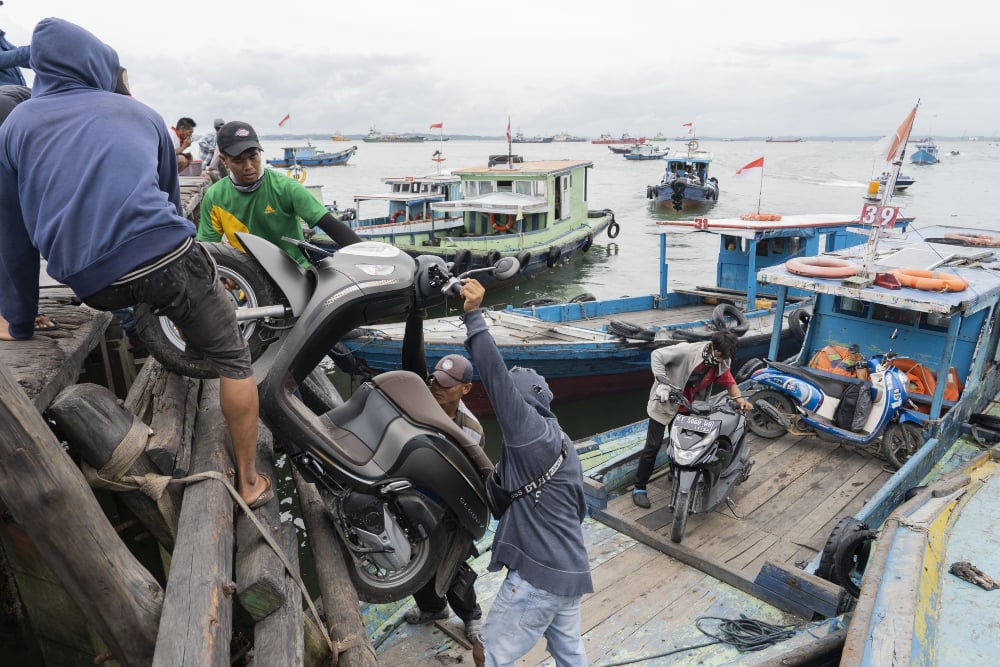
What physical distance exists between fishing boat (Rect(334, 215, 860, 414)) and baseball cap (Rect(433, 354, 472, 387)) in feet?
15.4

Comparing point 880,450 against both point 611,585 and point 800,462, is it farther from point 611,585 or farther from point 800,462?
point 611,585

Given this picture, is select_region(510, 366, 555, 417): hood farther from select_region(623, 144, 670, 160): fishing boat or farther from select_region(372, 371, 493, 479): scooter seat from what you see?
select_region(623, 144, 670, 160): fishing boat

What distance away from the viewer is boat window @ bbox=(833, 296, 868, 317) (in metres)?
6.74

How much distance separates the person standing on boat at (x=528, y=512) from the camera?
243 cm

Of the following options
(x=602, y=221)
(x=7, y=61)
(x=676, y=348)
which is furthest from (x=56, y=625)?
(x=602, y=221)

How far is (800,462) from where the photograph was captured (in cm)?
593

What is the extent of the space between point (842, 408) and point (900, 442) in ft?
1.81

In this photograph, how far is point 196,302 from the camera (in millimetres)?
2254

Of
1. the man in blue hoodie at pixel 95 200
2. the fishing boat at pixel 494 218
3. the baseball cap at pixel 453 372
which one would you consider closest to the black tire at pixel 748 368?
the baseball cap at pixel 453 372

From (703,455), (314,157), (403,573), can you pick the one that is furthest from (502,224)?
(314,157)

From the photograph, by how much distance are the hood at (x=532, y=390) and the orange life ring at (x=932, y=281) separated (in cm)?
460

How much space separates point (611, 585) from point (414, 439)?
213 cm

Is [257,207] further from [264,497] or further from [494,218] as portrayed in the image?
[494,218]

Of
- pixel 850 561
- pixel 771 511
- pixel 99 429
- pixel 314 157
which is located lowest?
pixel 771 511
